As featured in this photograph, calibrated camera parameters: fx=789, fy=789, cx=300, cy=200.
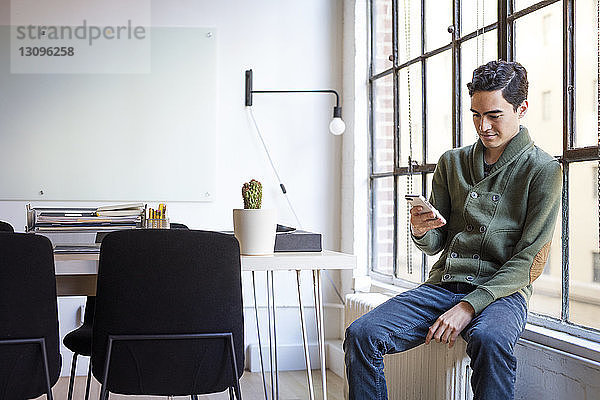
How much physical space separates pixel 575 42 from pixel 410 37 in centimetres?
152

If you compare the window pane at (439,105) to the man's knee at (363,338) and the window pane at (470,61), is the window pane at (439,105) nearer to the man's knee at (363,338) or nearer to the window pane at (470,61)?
the window pane at (470,61)

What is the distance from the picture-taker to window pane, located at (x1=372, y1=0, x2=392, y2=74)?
4341 mm

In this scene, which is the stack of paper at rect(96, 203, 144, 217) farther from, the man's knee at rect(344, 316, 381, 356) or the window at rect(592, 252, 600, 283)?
the window at rect(592, 252, 600, 283)

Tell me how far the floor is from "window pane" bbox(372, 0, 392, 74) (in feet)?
5.79

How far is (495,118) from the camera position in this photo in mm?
2514

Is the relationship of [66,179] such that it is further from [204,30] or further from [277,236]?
[277,236]

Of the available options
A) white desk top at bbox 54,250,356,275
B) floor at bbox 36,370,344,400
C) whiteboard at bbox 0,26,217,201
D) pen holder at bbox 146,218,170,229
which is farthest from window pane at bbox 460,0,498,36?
floor at bbox 36,370,344,400

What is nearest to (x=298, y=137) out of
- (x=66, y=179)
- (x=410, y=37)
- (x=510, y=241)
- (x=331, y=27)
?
(x=331, y=27)

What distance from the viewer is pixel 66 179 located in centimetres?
452

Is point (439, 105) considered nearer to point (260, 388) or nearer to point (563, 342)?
point (563, 342)

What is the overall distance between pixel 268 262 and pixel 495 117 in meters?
0.86

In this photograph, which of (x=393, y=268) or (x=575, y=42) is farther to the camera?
(x=393, y=268)

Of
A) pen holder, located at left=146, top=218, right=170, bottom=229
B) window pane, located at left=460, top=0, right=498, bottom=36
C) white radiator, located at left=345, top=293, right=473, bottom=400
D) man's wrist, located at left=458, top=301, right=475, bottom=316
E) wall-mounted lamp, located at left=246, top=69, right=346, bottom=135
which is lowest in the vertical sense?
white radiator, located at left=345, top=293, right=473, bottom=400

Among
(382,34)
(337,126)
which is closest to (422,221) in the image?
(337,126)
